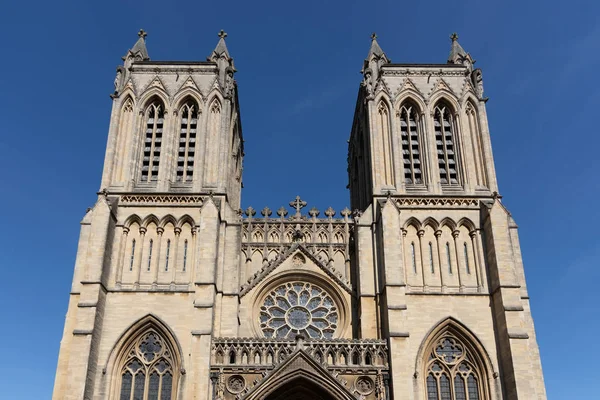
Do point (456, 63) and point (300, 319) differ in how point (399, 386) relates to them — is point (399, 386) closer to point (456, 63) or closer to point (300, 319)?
point (300, 319)

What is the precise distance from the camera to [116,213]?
26.6 m

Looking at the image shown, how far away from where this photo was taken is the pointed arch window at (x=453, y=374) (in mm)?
23578

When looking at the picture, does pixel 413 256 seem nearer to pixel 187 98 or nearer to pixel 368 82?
pixel 368 82

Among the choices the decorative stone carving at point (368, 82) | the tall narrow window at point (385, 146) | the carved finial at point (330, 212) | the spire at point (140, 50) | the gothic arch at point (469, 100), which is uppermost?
the spire at point (140, 50)

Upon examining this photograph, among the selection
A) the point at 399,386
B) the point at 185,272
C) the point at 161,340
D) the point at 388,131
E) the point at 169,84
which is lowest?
the point at 399,386

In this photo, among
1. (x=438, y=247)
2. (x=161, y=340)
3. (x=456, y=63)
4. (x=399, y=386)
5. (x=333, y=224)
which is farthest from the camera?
(x=456, y=63)

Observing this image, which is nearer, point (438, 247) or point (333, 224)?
point (438, 247)

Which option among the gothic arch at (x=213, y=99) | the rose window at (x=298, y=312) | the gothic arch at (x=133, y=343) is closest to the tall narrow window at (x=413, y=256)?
the rose window at (x=298, y=312)

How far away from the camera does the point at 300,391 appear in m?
23.5

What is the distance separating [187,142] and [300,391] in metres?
12.7

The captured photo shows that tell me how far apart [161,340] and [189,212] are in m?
5.70

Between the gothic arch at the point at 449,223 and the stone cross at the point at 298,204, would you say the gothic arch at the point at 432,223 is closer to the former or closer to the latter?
the gothic arch at the point at 449,223

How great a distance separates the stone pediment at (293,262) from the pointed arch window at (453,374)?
184 inches

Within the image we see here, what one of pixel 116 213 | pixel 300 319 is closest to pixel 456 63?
pixel 300 319
